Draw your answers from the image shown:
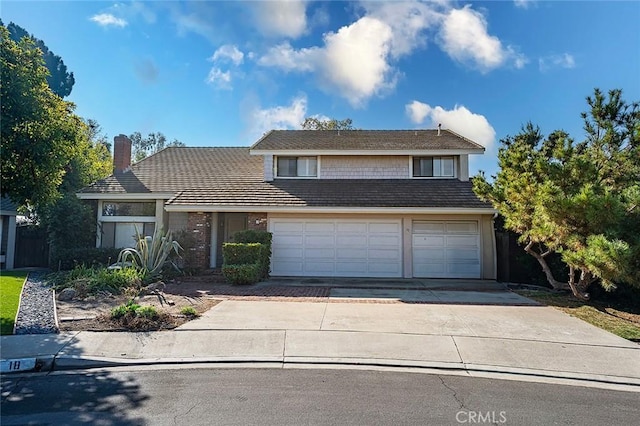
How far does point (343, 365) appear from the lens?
18.7 feet

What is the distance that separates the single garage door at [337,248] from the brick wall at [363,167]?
2.80 meters

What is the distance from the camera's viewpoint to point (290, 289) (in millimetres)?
11703

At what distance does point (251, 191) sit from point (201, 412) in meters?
11.8

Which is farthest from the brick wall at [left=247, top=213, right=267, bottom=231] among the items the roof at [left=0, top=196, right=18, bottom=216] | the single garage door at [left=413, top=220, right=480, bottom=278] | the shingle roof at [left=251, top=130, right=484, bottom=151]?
the roof at [left=0, top=196, right=18, bottom=216]

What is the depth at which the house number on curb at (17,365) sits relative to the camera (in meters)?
5.42

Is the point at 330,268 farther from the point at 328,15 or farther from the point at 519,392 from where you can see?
the point at 519,392

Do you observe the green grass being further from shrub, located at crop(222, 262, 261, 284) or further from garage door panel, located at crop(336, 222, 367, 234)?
garage door panel, located at crop(336, 222, 367, 234)

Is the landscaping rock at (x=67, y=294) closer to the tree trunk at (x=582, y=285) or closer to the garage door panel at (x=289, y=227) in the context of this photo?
the garage door panel at (x=289, y=227)

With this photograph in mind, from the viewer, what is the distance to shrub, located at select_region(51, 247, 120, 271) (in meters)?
14.6

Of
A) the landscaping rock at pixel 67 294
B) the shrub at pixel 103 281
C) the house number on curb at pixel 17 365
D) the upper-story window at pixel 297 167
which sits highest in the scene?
the upper-story window at pixel 297 167

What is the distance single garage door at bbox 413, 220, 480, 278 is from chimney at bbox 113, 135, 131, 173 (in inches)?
546

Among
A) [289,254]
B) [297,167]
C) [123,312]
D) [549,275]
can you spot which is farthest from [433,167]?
[123,312]

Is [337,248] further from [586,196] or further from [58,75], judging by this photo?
[58,75]

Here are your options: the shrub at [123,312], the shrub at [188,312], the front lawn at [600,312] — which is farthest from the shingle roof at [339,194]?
the shrub at [123,312]
